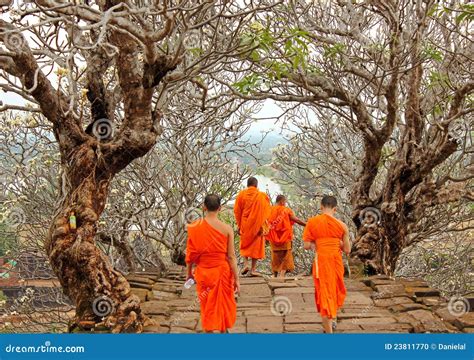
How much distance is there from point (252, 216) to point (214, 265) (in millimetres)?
3742

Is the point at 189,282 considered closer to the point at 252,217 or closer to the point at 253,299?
the point at 253,299

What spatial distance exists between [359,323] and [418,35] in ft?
14.2

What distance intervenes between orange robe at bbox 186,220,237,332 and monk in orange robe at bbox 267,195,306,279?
4328 mm

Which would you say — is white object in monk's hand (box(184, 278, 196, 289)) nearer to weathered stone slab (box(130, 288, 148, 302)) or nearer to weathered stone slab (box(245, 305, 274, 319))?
weathered stone slab (box(245, 305, 274, 319))

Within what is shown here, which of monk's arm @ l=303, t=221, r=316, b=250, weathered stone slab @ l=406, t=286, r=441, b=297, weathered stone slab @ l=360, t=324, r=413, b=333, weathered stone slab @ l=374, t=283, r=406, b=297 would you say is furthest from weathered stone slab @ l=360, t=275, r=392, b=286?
monk's arm @ l=303, t=221, r=316, b=250

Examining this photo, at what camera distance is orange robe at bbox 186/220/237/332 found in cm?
639

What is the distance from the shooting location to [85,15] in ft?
18.4

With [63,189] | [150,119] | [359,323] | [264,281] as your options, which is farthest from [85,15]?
[264,281]

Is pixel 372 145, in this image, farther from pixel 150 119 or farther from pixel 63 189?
pixel 63 189

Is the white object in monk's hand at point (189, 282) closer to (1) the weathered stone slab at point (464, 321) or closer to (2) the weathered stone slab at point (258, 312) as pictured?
(2) the weathered stone slab at point (258, 312)

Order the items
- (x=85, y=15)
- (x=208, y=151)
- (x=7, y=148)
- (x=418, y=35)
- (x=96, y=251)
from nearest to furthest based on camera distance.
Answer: (x=85, y=15), (x=96, y=251), (x=418, y=35), (x=7, y=148), (x=208, y=151)

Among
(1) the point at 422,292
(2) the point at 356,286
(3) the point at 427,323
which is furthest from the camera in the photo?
(2) the point at 356,286

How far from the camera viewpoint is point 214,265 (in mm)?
6449

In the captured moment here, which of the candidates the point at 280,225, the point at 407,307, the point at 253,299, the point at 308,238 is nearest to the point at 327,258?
the point at 308,238
